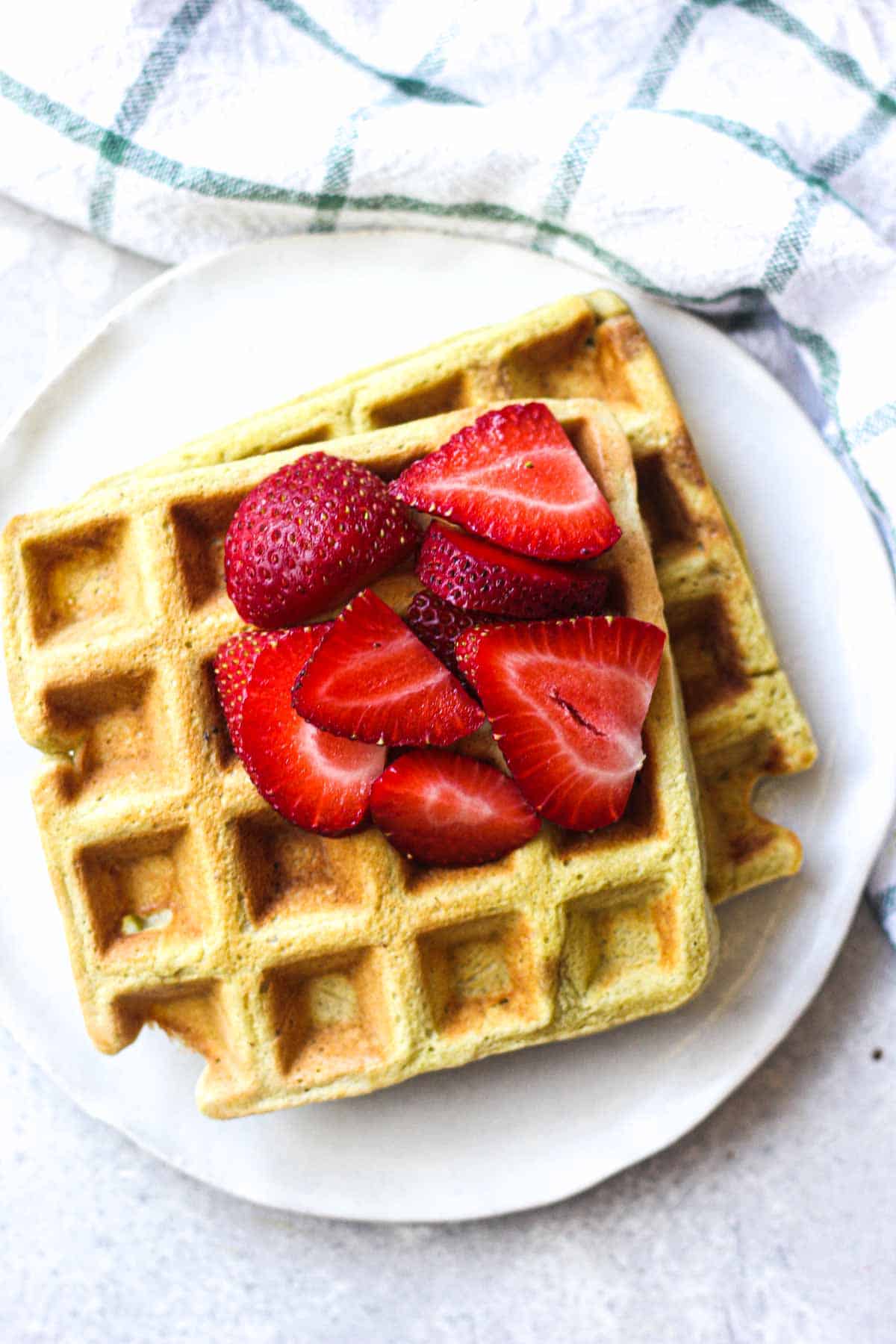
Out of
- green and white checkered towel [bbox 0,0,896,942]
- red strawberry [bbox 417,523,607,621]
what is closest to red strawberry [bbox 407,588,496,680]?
red strawberry [bbox 417,523,607,621]

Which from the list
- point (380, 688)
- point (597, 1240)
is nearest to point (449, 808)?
point (380, 688)

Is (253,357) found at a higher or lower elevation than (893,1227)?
higher

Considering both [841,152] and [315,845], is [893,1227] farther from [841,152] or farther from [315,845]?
[841,152]

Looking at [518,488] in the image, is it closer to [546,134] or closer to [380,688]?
[380,688]

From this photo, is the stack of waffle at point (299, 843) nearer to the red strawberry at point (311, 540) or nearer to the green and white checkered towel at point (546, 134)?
the red strawberry at point (311, 540)

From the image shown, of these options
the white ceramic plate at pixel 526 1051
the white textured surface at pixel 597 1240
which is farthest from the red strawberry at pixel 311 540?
the white textured surface at pixel 597 1240

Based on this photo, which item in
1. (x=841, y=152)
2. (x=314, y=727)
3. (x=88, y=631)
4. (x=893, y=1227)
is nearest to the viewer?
(x=314, y=727)

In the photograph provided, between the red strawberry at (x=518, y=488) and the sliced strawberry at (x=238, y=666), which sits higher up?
the red strawberry at (x=518, y=488)

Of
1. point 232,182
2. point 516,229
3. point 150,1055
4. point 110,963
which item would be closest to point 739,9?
point 516,229
